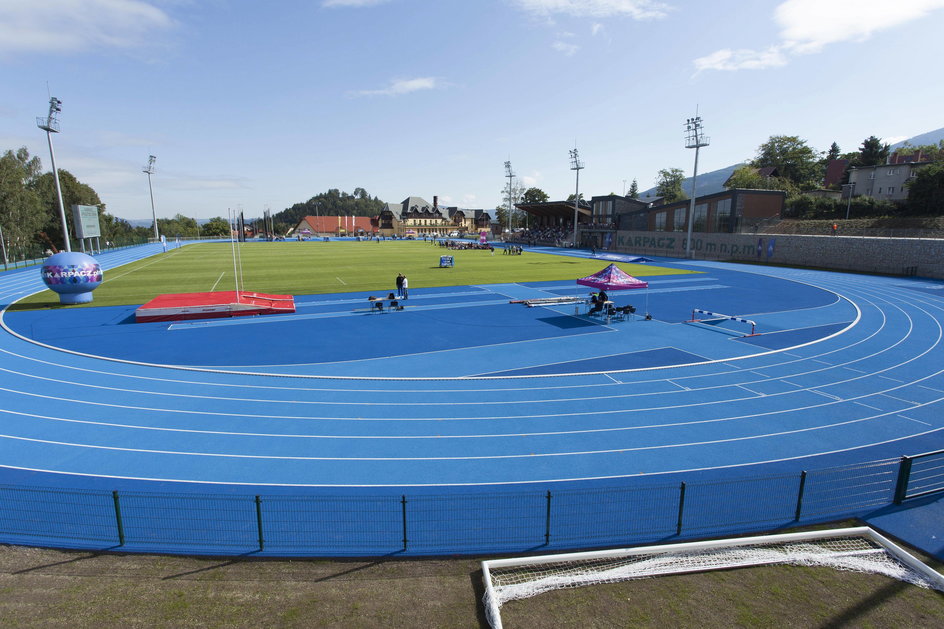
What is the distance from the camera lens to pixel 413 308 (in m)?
29.8

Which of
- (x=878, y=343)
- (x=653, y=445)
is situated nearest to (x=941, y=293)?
(x=878, y=343)

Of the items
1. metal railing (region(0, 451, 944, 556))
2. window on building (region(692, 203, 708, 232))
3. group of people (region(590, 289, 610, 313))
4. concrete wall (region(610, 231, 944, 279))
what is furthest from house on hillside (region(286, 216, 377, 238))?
metal railing (region(0, 451, 944, 556))

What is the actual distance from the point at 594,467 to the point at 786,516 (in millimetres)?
3645

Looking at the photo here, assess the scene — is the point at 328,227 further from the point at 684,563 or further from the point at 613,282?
the point at 684,563

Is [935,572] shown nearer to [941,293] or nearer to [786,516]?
[786,516]

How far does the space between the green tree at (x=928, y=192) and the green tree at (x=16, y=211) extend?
10374 cm

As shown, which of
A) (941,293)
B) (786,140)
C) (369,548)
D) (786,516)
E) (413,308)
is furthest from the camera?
(786,140)

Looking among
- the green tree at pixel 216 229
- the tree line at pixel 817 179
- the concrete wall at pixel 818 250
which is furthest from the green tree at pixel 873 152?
the green tree at pixel 216 229

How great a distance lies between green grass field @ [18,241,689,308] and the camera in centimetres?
3644

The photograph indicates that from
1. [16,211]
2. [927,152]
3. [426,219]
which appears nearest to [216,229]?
[426,219]

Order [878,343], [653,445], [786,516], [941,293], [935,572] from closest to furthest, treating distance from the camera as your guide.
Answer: [935,572]
[786,516]
[653,445]
[878,343]
[941,293]

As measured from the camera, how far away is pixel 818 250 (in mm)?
50312

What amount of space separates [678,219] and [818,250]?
2169 centimetres

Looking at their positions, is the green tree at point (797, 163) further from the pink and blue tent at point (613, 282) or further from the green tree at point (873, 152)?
the pink and blue tent at point (613, 282)
